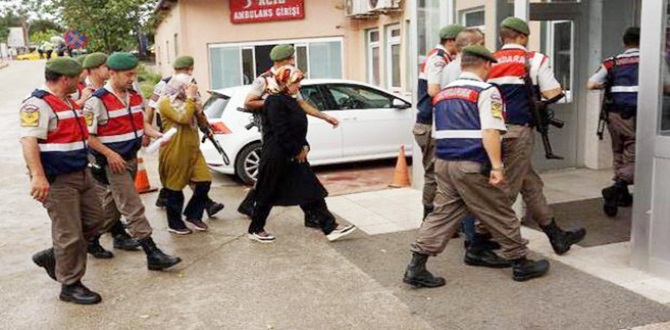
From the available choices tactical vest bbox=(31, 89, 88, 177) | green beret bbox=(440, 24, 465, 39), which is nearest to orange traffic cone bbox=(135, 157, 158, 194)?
tactical vest bbox=(31, 89, 88, 177)

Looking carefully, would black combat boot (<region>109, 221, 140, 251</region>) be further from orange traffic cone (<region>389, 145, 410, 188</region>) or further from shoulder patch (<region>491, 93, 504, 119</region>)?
orange traffic cone (<region>389, 145, 410, 188</region>)

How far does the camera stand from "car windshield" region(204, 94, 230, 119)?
929 centimetres

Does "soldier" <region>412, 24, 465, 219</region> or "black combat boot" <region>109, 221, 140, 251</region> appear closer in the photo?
"soldier" <region>412, 24, 465, 219</region>

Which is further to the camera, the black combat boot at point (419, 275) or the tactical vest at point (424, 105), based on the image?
the tactical vest at point (424, 105)

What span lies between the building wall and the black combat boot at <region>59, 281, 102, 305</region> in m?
13.7

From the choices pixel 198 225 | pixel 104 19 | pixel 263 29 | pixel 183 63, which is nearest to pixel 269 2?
pixel 263 29

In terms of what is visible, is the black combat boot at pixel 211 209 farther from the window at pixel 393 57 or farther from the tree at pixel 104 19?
the tree at pixel 104 19

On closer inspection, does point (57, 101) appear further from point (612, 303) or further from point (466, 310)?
point (612, 303)

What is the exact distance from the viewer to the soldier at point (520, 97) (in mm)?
5250

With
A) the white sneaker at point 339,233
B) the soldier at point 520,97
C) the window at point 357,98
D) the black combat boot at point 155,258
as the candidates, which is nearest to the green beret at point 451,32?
the soldier at point 520,97

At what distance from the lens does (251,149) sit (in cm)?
931

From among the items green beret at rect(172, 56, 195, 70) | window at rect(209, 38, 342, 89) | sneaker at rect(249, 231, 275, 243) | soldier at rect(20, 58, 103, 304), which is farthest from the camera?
window at rect(209, 38, 342, 89)

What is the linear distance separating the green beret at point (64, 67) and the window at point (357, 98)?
5.46 metres

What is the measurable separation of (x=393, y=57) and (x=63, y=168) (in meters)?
12.1
